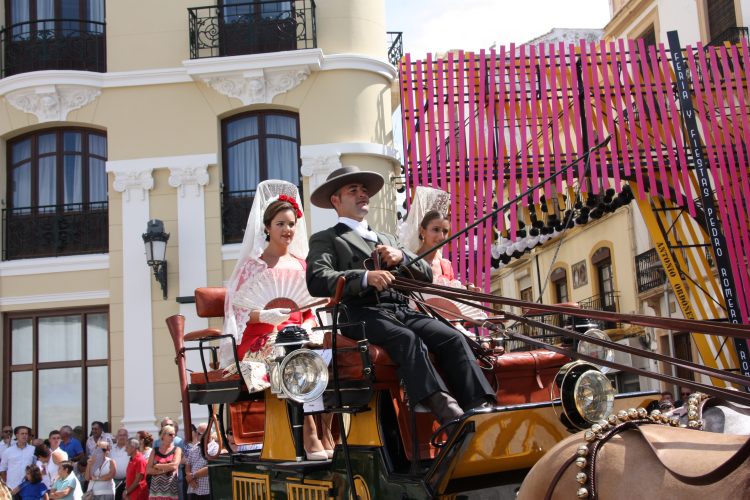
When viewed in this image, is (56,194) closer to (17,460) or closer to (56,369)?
(56,369)

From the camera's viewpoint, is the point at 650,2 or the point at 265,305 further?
the point at 650,2

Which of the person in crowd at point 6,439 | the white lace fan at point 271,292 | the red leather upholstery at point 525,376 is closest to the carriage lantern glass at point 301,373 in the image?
the red leather upholstery at point 525,376

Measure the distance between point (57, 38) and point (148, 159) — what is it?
8.99 feet

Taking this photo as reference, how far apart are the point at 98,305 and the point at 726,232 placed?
9480 mm

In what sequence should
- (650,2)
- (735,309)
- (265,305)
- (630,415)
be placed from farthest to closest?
(650,2)
(735,309)
(265,305)
(630,415)

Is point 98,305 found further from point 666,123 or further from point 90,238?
point 666,123

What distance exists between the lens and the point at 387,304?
17.3 ft

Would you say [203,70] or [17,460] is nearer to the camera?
[17,460]

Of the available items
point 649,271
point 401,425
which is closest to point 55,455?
point 401,425

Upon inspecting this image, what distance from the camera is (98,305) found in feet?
48.0

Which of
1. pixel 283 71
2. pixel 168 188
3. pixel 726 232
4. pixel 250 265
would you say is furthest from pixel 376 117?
pixel 250 265

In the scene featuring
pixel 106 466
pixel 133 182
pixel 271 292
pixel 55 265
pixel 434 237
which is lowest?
pixel 106 466

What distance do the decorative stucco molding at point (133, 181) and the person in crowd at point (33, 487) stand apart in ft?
15.8

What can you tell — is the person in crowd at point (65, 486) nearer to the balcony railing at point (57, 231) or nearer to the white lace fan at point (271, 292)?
the balcony railing at point (57, 231)
